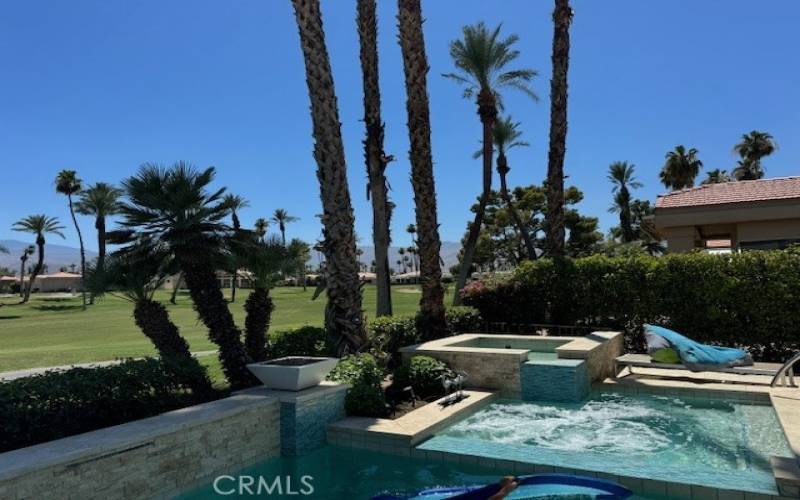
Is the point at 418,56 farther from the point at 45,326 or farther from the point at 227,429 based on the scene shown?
the point at 45,326

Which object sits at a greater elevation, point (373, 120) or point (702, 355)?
point (373, 120)

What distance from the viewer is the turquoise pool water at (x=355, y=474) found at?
5.55m

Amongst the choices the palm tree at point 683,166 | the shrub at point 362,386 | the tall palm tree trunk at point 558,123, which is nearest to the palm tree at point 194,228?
the shrub at point 362,386

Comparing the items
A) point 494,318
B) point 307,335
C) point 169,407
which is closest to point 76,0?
point 307,335

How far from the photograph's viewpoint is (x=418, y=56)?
13.7 m

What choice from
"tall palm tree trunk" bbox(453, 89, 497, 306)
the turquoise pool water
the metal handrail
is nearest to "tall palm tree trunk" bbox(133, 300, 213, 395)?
the turquoise pool water

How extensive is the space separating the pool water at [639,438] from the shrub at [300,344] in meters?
3.29


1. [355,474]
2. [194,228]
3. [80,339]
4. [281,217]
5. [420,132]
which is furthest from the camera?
[281,217]

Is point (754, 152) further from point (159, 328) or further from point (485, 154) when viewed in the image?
point (159, 328)

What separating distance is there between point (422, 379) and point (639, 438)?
144 inches

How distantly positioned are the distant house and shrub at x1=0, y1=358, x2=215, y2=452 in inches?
622

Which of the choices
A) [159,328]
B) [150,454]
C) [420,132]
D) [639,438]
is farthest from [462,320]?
[150,454]

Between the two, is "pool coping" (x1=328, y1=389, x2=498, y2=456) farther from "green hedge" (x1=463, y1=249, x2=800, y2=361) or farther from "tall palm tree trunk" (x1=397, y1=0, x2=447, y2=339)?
"green hedge" (x1=463, y1=249, x2=800, y2=361)

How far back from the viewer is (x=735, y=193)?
17.6 m
